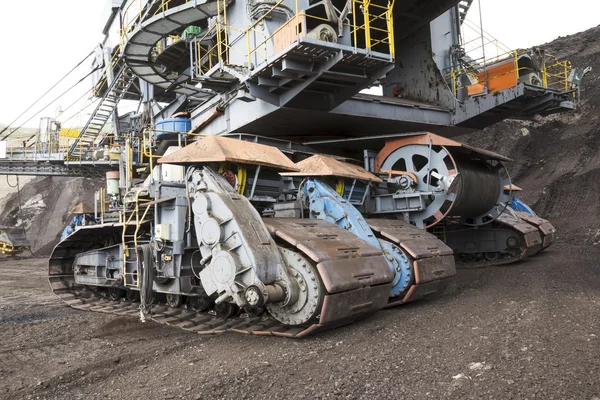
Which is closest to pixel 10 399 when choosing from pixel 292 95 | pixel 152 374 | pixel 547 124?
pixel 152 374

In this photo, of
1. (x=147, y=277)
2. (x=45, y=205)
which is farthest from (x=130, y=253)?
(x=45, y=205)

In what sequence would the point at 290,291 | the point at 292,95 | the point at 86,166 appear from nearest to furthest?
1. the point at 290,291
2. the point at 292,95
3. the point at 86,166

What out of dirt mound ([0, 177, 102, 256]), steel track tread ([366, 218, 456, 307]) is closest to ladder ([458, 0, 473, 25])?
steel track tread ([366, 218, 456, 307])

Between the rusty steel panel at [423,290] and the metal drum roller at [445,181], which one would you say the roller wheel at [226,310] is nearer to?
the rusty steel panel at [423,290]

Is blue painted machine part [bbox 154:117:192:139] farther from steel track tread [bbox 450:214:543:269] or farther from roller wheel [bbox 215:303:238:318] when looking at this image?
steel track tread [bbox 450:214:543:269]

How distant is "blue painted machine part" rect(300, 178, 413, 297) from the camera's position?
19.3ft

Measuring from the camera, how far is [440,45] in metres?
10.6

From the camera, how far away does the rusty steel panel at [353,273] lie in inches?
168

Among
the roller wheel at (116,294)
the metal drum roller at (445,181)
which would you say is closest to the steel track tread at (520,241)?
the metal drum roller at (445,181)

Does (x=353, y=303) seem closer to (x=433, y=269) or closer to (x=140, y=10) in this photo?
(x=433, y=269)

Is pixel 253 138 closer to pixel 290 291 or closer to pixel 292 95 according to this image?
pixel 292 95

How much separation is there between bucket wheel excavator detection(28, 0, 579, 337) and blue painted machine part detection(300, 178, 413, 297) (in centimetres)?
2

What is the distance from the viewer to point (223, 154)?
5227 mm

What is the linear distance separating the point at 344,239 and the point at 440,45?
720cm
